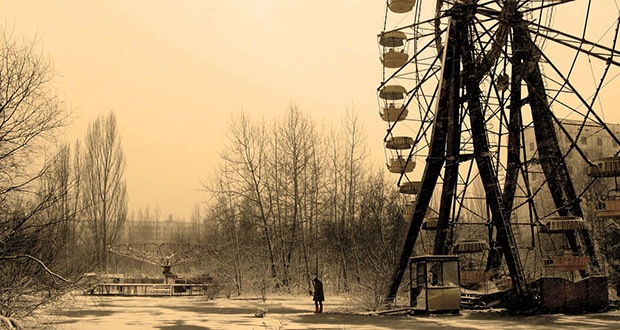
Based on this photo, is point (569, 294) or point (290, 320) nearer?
point (569, 294)

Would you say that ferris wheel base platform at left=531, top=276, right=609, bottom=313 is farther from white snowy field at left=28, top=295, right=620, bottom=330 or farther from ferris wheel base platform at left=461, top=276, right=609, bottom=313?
white snowy field at left=28, top=295, right=620, bottom=330

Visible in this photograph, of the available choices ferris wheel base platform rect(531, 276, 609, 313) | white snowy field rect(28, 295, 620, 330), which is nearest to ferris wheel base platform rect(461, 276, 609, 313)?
ferris wheel base platform rect(531, 276, 609, 313)

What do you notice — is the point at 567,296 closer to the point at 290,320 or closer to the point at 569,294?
the point at 569,294

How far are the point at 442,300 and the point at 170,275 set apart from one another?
3127 cm

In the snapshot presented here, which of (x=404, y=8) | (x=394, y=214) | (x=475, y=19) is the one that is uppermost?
(x=404, y=8)

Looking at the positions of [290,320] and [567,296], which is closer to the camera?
[567,296]

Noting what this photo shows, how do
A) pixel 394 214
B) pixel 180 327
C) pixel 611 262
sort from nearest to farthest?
1. pixel 180 327
2. pixel 611 262
3. pixel 394 214

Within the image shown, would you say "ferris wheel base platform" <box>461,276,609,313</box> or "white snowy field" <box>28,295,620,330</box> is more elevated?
"ferris wheel base platform" <box>461,276,609,313</box>

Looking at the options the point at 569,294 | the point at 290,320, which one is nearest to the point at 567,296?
the point at 569,294

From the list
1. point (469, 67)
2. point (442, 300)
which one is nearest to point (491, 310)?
point (442, 300)

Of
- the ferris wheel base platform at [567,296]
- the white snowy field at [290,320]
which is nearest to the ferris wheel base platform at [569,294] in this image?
the ferris wheel base platform at [567,296]

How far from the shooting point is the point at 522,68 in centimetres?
2681

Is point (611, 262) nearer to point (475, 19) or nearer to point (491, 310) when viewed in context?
point (491, 310)

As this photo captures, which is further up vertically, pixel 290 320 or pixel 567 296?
pixel 567 296
